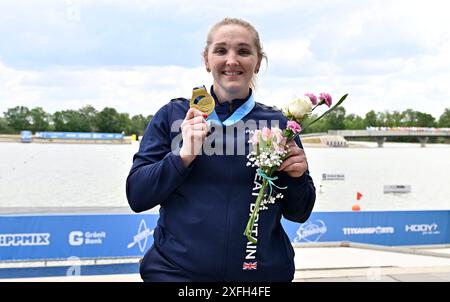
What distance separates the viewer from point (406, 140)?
62.6 meters

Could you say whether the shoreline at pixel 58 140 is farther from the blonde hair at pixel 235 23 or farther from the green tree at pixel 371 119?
the blonde hair at pixel 235 23

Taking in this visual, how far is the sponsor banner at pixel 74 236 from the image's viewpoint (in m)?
7.00

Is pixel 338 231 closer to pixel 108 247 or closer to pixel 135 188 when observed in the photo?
pixel 108 247

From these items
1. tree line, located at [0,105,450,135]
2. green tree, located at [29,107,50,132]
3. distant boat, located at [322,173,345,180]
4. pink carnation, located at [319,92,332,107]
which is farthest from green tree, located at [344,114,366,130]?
pink carnation, located at [319,92,332,107]

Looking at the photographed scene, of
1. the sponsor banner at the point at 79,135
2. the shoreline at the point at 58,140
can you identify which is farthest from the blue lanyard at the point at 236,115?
the shoreline at the point at 58,140

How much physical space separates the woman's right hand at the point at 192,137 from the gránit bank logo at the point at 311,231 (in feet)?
24.8

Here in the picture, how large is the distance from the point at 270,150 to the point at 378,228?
333 inches

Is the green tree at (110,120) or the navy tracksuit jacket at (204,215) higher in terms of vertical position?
the green tree at (110,120)

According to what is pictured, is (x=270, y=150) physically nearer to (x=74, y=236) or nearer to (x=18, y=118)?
(x=74, y=236)

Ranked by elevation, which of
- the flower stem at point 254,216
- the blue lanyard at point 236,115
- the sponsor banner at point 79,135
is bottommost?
the flower stem at point 254,216

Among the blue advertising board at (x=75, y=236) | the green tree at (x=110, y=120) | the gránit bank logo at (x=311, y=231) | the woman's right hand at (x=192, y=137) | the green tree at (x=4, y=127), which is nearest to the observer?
the woman's right hand at (x=192, y=137)

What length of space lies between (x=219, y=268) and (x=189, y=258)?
0.11 metres

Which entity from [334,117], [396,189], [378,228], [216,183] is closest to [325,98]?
[216,183]
